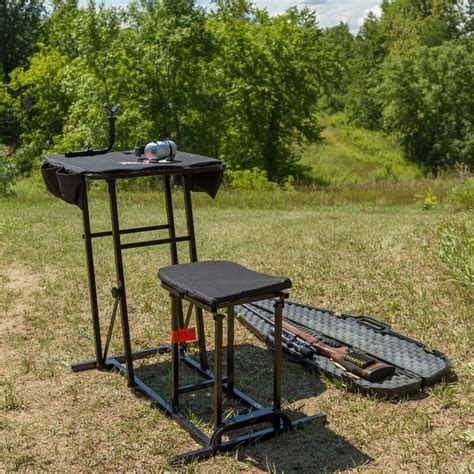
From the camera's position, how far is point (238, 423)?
3.47 m

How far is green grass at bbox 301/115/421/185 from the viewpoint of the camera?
32.5 meters

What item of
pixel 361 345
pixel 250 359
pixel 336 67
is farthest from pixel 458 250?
pixel 336 67

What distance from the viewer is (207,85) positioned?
87.8 feet

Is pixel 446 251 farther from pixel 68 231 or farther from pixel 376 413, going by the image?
pixel 68 231

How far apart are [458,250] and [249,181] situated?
17.4 meters

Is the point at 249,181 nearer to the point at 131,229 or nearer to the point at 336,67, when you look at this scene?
the point at 336,67

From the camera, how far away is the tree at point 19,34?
35.1 meters

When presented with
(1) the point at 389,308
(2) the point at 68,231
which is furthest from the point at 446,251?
(2) the point at 68,231

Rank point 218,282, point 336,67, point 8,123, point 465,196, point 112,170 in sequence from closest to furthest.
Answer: point 218,282
point 112,170
point 465,196
point 336,67
point 8,123

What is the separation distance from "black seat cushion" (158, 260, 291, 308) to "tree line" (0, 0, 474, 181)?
67.7 ft

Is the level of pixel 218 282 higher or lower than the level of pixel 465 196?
higher

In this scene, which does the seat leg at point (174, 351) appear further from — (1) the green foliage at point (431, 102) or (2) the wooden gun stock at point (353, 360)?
(1) the green foliage at point (431, 102)

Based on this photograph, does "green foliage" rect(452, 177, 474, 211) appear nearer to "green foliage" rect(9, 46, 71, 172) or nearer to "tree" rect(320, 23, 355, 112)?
"tree" rect(320, 23, 355, 112)

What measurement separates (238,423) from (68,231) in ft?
23.5
